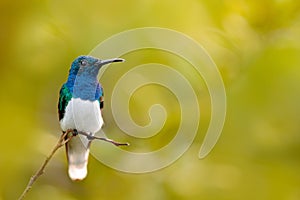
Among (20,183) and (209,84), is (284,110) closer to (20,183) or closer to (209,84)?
(209,84)

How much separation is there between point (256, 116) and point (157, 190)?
0.42 m

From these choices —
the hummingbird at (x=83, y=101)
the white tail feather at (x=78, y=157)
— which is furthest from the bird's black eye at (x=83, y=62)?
the white tail feather at (x=78, y=157)

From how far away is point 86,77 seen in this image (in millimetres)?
1061

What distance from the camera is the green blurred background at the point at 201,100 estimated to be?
221 cm

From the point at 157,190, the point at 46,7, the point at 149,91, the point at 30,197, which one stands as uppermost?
the point at 46,7

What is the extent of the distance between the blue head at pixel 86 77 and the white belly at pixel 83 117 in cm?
1

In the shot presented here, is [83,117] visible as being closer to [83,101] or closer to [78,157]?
[83,101]

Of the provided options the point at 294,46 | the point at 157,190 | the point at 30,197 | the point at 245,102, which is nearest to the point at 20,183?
the point at 30,197

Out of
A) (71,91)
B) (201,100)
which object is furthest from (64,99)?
(201,100)

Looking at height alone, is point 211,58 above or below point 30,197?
above

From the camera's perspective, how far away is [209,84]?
218 centimetres

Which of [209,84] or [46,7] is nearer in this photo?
[209,84]

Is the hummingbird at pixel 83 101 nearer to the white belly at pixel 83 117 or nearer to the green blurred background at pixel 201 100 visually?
the white belly at pixel 83 117

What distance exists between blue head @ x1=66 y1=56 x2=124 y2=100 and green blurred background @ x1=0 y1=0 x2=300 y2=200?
1052 millimetres
